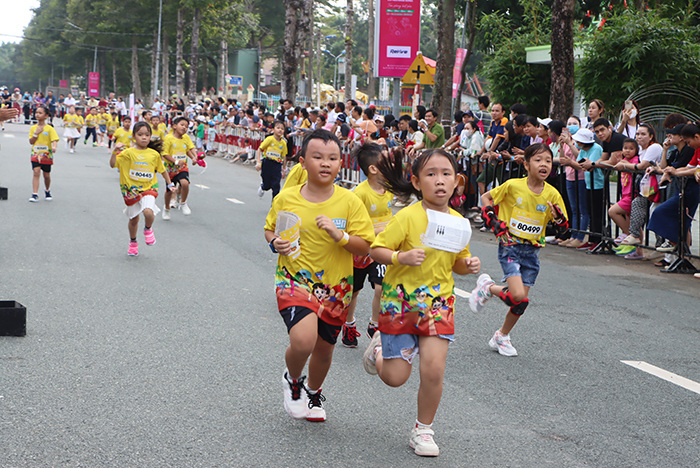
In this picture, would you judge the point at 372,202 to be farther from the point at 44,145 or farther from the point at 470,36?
the point at 470,36

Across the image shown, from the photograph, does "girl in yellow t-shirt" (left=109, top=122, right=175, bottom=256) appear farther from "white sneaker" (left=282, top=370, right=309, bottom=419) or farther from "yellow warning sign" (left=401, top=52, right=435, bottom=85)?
"yellow warning sign" (left=401, top=52, right=435, bottom=85)

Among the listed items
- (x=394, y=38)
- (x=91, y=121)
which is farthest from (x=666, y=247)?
(x=91, y=121)

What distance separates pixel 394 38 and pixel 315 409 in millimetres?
17181

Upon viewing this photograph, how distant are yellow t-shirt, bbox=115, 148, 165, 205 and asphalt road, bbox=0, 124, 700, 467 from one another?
77cm

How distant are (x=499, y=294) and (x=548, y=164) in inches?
39.7

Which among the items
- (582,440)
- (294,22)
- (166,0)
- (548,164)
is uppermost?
(166,0)

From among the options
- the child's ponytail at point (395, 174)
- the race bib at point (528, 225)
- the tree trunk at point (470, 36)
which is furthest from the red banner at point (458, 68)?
the child's ponytail at point (395, 174)

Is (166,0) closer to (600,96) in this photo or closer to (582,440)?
(600,96)

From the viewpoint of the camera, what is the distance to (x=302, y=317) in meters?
3.84

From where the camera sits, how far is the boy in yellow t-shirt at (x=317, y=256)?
3.85 metres

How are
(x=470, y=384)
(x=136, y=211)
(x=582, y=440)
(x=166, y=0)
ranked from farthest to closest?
(x=166, y=0), (x=136, y=211), (x=470, y=384), (x=582, y=440)

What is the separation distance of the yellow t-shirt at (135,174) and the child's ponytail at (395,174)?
5526 mm

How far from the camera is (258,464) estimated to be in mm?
3594

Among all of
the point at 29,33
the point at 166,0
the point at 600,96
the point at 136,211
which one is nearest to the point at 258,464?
the point at 136,211
